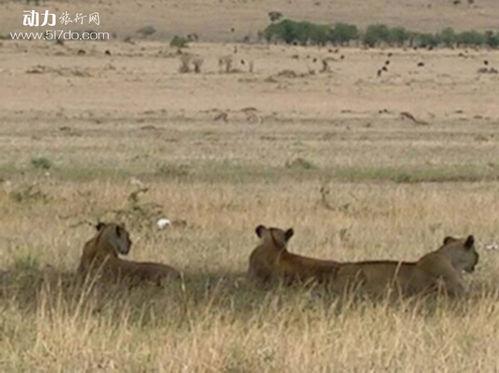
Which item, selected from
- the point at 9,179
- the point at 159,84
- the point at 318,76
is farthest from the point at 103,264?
the point at 318,76

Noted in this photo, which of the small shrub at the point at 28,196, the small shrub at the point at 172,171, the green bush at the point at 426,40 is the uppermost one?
the small shrub at the point at 28,196

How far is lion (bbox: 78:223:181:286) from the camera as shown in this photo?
10031mm

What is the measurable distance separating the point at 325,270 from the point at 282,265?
419 mm

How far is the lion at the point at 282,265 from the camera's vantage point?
989 cm

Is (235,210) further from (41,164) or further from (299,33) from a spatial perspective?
(299,33)

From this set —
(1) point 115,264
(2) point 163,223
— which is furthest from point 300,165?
(1) point 115,264

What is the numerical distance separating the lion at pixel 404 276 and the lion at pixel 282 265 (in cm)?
15

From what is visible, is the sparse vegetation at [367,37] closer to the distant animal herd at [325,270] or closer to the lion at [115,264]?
the lion at [115,264]

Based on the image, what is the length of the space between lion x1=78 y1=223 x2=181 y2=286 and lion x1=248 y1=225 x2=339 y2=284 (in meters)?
0.65

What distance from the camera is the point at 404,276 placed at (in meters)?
9.72

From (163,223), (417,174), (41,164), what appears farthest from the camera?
(41,164)

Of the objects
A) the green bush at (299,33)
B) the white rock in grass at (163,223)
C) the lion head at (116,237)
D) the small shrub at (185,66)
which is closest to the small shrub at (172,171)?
the white rock in grass at (163,223)

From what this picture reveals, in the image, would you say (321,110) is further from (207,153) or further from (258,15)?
(258,15)

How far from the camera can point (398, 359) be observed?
7043 mm
